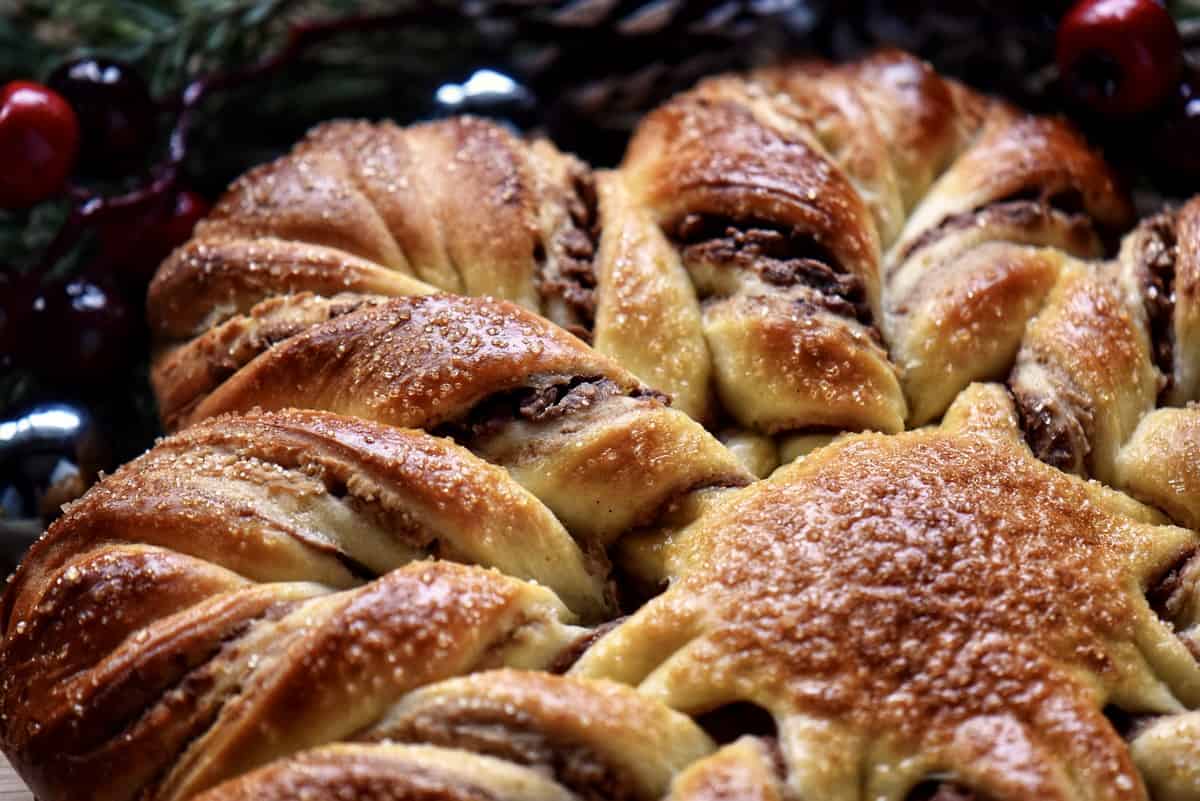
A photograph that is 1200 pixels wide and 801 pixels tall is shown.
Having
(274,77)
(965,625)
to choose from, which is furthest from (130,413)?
(965,625)

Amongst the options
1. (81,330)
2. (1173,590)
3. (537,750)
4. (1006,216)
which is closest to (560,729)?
(537,750)

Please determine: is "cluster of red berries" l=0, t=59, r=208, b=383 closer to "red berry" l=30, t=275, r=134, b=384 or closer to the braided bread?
"red berry" l=30, t=275, r=134, b=384

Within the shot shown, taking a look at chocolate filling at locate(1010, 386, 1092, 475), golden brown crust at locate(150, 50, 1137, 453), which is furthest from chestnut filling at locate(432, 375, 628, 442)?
chocolate filling at locate(1010, 386, 1092, 475)

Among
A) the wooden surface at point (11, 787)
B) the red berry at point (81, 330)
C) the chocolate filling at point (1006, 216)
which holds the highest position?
the chocolate filling at point (1006, 216)

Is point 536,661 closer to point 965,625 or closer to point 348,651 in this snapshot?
point 348,651

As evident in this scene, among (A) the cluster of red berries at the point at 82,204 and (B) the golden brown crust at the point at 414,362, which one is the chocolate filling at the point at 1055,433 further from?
(A) the cluster of red berries at the point at 82,204

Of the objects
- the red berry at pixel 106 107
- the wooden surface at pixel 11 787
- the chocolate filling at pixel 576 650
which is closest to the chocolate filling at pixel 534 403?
the chocolate filling at pixel 576 650

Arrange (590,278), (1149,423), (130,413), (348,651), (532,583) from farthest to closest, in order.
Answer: (130,413)
(590,278)
(1149,423)
(532,583)
(348,651)
